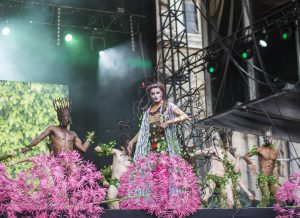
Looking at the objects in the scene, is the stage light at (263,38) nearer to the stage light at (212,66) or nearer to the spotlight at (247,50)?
the spotlight at (247,50)

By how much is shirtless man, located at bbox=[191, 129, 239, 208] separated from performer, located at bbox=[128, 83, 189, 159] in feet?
9.00

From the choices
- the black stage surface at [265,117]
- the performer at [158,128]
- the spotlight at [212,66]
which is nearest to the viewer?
the performer at [158,128]

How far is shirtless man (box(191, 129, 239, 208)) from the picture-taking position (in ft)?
31.8

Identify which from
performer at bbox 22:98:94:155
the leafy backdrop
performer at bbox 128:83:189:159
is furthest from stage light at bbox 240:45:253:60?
performer at bbox 128:83:189:159

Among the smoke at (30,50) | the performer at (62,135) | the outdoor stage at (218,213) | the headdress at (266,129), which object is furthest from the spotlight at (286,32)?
the outdoor stage at (218,213)

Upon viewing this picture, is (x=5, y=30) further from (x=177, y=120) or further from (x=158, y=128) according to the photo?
(x=177, y=120)

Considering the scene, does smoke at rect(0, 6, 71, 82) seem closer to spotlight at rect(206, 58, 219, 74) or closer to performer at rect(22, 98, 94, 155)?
spotlight at rect(206, 58, 219, 74)

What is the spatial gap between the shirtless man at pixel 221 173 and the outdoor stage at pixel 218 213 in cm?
283

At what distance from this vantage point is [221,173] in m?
10.3

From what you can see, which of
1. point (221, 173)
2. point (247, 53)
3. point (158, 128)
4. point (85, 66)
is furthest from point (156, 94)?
point (85, 66)

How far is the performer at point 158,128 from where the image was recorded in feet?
21.7

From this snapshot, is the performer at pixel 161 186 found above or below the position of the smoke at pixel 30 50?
below

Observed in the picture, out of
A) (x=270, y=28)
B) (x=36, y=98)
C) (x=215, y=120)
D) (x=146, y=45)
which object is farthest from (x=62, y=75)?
(x=270, y=28)

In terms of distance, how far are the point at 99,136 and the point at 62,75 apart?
157 centimetres
